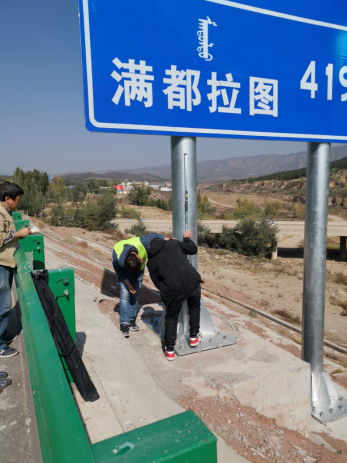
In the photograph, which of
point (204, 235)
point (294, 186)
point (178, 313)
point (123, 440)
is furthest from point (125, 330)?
point (294, 186)

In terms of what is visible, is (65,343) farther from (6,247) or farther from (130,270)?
(130,270)

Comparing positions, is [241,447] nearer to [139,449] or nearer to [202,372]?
[202,372]

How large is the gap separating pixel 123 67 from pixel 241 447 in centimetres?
341

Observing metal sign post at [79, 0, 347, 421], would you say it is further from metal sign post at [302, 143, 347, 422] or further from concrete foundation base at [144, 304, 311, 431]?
concrete foundation base at [144, 304, 311, 431]

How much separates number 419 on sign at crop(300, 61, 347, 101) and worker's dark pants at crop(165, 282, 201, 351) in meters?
2.42

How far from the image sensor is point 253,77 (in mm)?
3428

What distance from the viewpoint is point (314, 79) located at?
368cm

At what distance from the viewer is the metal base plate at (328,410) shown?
4.14 meters

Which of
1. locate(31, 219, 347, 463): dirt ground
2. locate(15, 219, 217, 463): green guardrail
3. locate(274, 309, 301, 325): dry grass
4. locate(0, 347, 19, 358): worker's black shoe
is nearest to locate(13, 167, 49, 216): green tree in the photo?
locate(31, 219, 347, 463): dirt ground

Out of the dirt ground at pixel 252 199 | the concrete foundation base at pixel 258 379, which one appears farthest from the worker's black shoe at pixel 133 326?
the dirt ground at pixel 252 199

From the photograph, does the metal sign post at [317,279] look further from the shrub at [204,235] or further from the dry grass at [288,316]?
the shrub at [204,235]

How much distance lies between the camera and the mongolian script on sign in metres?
3.21

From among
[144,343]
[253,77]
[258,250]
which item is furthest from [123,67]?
[258,250]

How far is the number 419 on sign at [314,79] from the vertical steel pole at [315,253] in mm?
568
